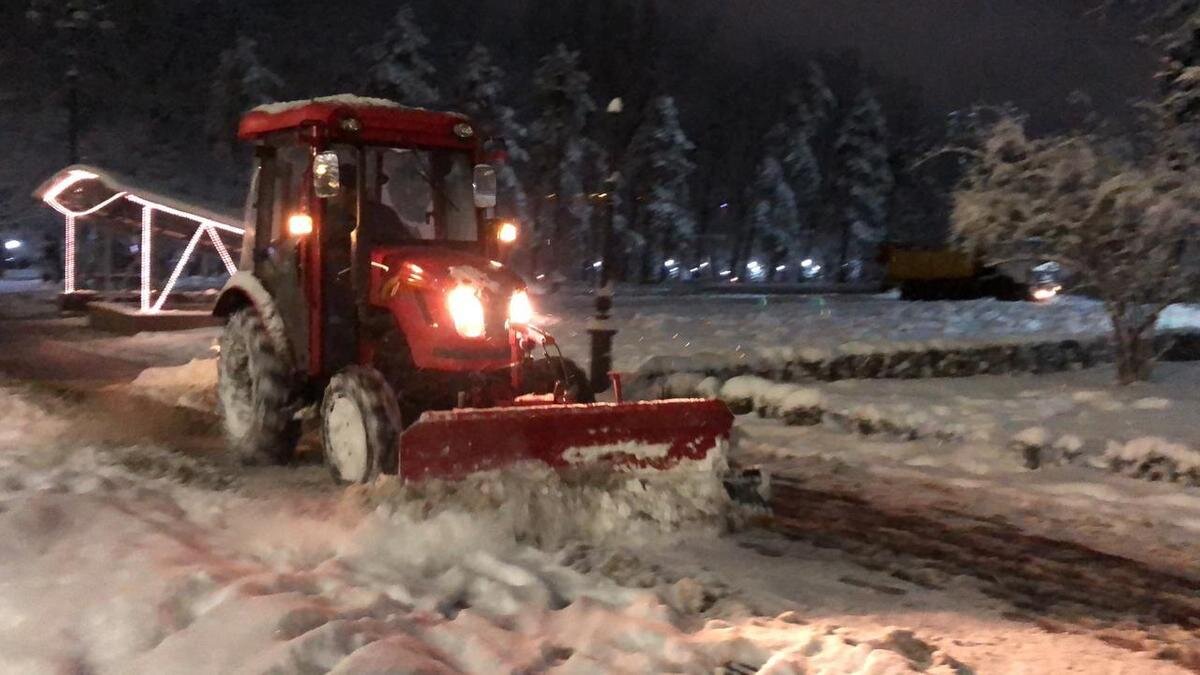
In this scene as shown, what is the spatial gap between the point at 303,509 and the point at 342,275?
6.35 ft

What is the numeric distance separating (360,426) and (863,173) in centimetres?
6021

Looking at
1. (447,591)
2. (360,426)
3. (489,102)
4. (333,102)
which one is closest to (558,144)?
(489,102)

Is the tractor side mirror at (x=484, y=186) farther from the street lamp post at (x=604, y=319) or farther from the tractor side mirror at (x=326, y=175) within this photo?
the street lamp post at (x=604, y=319)

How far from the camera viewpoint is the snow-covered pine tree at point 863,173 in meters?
63.9

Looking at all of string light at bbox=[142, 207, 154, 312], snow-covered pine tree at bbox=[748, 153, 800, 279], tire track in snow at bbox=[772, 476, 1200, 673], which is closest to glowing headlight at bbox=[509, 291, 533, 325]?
tire track in snow at bbox=[772, 476, 1200, 673]

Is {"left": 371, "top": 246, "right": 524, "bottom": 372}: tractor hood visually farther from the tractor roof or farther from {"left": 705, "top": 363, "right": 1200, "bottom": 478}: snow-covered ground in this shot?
{"left": 705, "top": 363, "right": 1200, "bottom": 478}: snow-covered ground

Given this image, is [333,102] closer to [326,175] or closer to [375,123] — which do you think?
[375,123]

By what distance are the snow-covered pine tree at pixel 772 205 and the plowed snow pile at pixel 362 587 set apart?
191 ft

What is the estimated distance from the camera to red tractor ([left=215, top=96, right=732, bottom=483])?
7.17 m

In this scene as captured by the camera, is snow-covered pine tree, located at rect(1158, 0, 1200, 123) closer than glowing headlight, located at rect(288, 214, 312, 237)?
No

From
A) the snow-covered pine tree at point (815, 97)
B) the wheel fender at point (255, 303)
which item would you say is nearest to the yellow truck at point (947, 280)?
the snow-covered pine tree at point (815, 97)

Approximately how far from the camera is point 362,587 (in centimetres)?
546

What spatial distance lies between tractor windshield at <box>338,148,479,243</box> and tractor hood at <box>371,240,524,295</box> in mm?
340

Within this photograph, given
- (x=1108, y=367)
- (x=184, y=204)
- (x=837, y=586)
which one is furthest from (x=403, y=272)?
(x=184, y=204)
